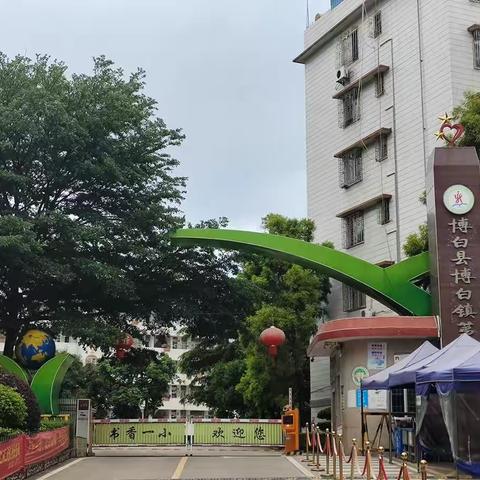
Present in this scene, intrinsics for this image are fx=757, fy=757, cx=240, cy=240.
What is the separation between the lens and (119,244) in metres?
19.8

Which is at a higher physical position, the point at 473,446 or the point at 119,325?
the point at 119,325

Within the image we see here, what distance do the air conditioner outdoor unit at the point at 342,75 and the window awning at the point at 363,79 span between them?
0.36m

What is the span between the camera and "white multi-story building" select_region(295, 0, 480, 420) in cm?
2459

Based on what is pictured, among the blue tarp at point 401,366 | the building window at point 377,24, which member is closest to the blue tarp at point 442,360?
the blue tarp at point 401,366

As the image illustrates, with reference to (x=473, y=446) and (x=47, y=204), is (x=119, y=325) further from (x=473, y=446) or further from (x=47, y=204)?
(x=473, y=446)

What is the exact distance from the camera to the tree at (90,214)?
1902cm

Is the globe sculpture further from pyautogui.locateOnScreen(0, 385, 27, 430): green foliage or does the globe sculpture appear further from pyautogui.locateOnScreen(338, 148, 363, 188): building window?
pyautogui.locateOnScreen(338, 148, 363, 188): building window

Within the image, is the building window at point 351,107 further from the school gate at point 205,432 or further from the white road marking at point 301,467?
the white road marking at point 301,467

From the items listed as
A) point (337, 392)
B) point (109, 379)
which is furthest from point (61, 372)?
point (109, 379)

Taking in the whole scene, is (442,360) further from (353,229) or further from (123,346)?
(353,229)

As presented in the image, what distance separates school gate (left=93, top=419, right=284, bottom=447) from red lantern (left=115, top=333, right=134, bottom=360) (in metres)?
3.01

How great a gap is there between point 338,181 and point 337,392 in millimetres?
10586

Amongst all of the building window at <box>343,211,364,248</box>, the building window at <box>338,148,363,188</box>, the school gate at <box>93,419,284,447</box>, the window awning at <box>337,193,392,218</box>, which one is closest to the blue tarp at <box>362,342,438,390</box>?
the school gate at <box>93,419,284,447</box>

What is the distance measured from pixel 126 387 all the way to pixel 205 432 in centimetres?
2531
